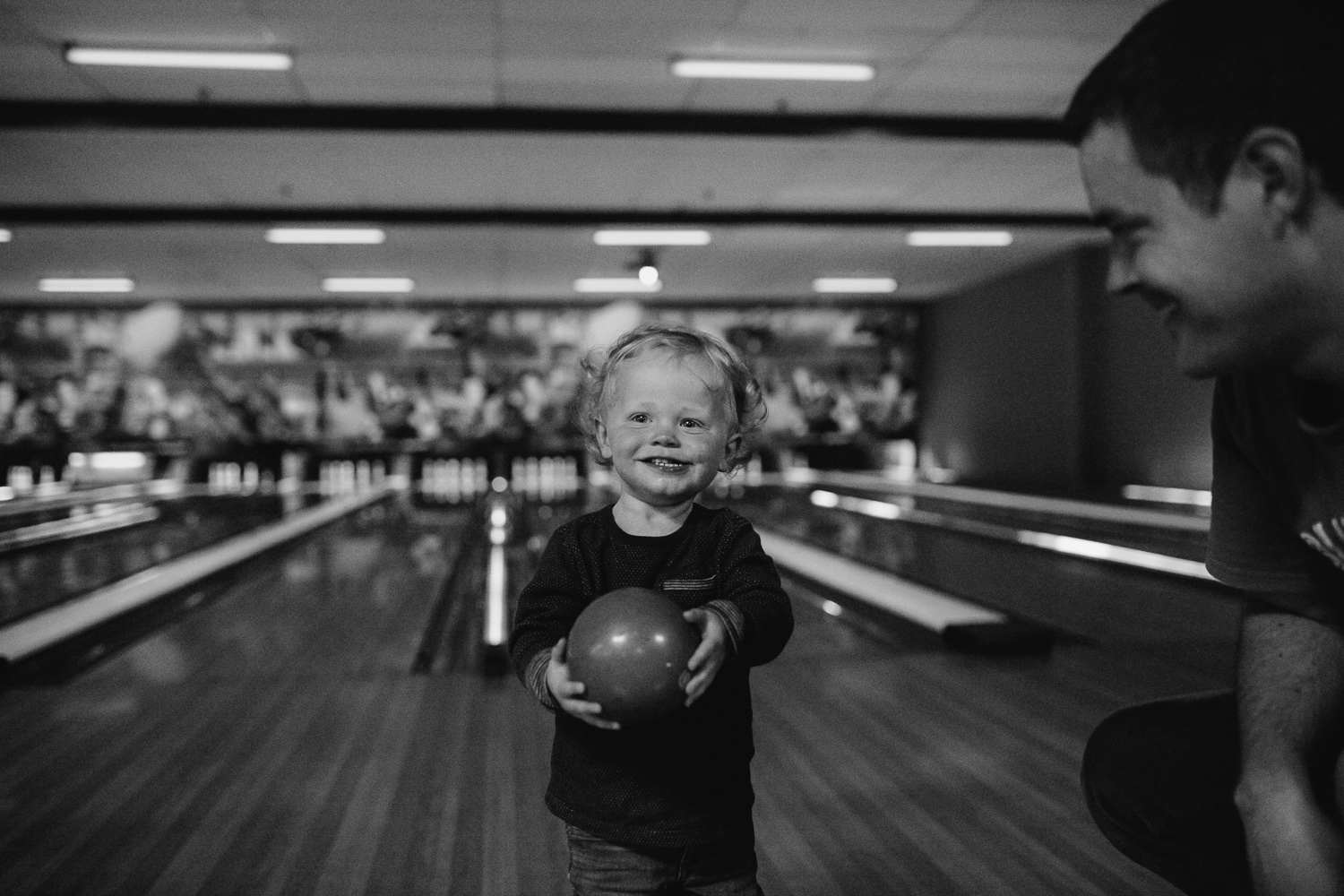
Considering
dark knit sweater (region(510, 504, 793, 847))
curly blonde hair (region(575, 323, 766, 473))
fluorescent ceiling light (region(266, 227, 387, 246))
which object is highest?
fluorescent ceiling light (region(266, 227, 387, 246))

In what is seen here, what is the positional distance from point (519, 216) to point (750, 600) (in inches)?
314

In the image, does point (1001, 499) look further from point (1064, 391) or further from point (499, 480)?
point (499, 480)

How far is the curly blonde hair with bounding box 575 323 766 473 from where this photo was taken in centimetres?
127

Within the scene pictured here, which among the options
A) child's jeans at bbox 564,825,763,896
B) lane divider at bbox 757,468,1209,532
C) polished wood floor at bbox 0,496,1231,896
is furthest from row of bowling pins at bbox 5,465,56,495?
child's jeans at bbox 564,825,763,896

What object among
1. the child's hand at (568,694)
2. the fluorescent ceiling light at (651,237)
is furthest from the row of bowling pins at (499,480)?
the child's hand at (568,694)

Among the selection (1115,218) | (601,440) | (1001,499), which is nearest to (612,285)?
(1001,499)

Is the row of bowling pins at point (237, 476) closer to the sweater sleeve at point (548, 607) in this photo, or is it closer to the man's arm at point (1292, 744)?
the sweater sleeve at point (548, 607)

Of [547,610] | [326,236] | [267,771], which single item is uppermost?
[326,236]

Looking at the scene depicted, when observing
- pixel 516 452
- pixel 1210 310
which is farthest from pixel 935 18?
pixel 516 452

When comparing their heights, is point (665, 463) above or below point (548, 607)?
above

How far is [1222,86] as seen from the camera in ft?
2.29

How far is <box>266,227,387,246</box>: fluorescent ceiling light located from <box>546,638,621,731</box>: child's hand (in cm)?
829

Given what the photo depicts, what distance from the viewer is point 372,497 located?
1051 centimetres

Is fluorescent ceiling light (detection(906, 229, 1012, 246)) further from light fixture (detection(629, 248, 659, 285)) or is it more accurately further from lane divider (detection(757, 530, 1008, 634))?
lane divider (detection(757, 530, 1008, 634))
